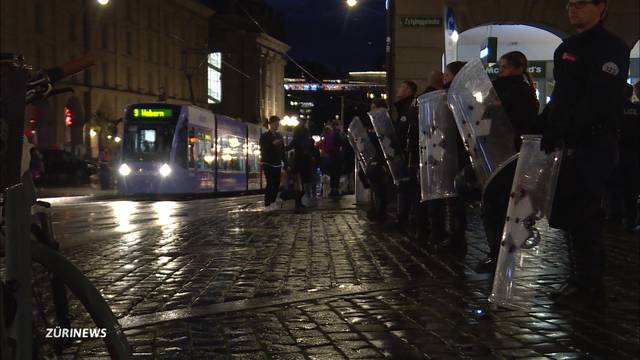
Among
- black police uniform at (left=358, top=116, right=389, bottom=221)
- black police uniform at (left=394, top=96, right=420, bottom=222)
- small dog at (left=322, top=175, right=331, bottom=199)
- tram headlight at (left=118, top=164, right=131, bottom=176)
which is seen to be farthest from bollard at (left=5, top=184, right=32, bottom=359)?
tram headlight at (left=118, top=164, right=131, bottom=176)

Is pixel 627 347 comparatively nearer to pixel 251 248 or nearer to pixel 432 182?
pixel 432 182

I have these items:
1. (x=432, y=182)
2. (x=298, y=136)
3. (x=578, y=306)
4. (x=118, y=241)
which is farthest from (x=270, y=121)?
(x=578, y=306)

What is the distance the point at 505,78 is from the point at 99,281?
147 inches

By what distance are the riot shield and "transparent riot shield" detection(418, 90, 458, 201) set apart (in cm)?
142

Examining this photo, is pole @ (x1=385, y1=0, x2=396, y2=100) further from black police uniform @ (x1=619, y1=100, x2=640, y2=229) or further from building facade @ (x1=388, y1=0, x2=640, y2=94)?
black police uniform @ (x1=619, y1=100, x2=640, y2=229)

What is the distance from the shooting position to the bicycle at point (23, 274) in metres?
2.42

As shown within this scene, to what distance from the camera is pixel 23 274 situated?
2.52 metres

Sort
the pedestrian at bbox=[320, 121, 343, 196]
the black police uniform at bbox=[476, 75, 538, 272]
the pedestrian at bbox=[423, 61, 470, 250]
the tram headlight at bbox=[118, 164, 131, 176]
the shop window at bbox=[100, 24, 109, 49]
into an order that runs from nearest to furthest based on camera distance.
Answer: the black police uniform at bbox=[476, 75, 538, 272] < the pedestrian at bbox=[423, 61, 470, 250] < the pedestrian at bbox=[320, 121, 343, 196] < the tram headlight at bbox=[118, 164, 131, 176] < the shop window at bbox=[100, 24, 109, 49]

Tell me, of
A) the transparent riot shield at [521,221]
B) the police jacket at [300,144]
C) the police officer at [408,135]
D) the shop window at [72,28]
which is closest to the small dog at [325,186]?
the police jacket at [300,144]

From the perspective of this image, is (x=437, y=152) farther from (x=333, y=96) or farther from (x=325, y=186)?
(x=333, y=96)

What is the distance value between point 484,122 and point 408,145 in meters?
3.82

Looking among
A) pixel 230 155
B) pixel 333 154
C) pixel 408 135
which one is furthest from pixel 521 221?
pixel 230 155

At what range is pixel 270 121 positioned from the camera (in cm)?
1775

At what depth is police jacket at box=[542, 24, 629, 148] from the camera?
198 inches
